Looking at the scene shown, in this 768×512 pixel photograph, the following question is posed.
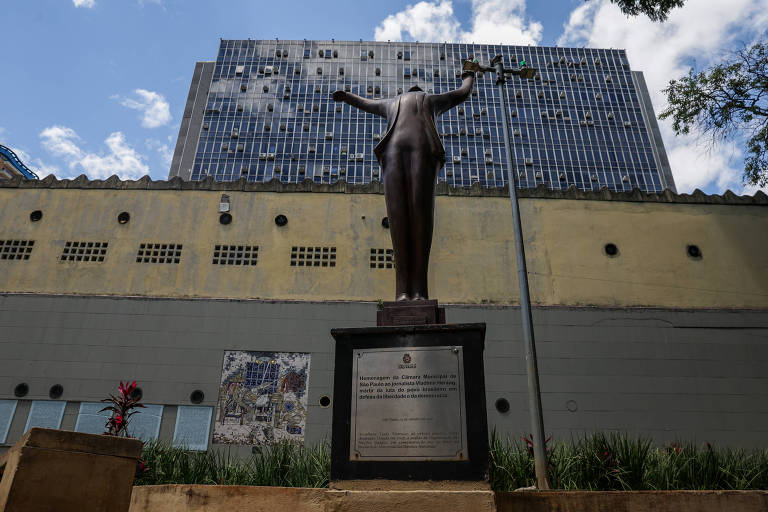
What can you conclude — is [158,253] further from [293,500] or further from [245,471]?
[293,500]

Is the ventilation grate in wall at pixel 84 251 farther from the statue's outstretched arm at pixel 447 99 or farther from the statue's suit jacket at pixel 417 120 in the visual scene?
the statue's outstretched arm at pixel 447 99

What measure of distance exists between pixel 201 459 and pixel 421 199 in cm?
582

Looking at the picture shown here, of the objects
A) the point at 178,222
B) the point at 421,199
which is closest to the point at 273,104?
the point at 178,222

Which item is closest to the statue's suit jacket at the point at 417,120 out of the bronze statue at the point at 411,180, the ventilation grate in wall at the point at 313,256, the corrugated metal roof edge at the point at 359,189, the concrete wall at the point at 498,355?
the bronze statue at the point at 411,180

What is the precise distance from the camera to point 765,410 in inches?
551

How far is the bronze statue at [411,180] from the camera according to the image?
532 cm

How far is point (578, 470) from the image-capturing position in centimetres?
761

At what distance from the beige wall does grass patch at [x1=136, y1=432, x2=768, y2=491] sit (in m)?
7.13

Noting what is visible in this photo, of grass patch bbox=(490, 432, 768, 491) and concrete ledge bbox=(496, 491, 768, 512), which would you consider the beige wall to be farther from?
concrete ledge bbox=(496, 491, 768, 512)

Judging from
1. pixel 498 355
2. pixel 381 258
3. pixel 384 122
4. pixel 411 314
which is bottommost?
pixel 411 314

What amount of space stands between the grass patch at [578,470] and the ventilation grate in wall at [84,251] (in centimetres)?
901

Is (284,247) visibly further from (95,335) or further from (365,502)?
(365,502)

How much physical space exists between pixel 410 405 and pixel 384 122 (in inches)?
1865

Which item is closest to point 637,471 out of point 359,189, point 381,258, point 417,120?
point 417,120
